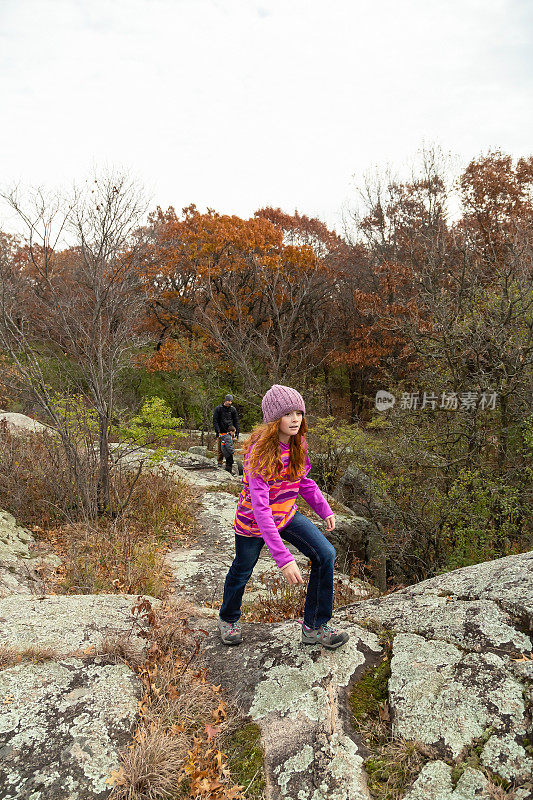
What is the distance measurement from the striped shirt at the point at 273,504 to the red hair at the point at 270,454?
34 mm

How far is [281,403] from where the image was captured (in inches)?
101

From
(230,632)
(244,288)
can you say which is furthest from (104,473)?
(244,288)

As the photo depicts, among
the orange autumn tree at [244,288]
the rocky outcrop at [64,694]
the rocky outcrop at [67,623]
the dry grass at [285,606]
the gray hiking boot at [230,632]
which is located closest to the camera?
the rocky outcrop at [64,694]

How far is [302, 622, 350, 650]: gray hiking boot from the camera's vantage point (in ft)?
8.65

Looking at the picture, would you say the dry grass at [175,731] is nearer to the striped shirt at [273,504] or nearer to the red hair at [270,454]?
the striped shirt at [273,504]

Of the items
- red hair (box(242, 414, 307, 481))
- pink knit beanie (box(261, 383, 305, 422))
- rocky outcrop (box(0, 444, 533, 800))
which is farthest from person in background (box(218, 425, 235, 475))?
pink knit beanie (box(261, 383, 305, 422))

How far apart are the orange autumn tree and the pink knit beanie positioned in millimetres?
9883

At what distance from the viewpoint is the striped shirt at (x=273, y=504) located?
Result: 2.47 m

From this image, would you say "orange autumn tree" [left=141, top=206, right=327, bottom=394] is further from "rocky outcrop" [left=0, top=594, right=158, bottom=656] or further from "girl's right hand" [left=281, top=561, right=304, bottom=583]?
"girl's right hand" [left=281, top=561, right=304, bottom=583]

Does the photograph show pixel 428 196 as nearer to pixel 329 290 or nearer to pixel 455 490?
pixel 329 290

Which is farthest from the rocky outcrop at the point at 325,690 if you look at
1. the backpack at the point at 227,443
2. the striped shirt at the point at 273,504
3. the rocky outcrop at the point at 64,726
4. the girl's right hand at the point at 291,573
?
the backpack at the point at 227,443

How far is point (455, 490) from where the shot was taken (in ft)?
19.2

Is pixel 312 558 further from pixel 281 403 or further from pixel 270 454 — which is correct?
pixel 281 403

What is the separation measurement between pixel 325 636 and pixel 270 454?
44.3 inches
